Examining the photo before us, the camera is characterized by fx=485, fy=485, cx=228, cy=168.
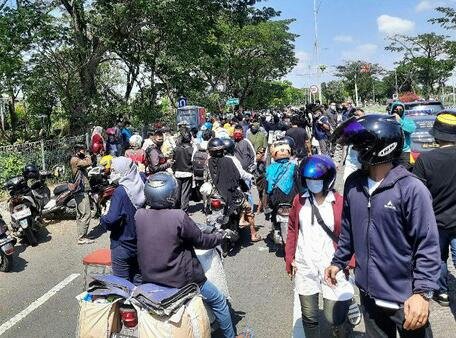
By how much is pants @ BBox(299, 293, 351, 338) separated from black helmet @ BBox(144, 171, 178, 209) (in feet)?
3.94

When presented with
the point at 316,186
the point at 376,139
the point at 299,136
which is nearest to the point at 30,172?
the point at 299,136

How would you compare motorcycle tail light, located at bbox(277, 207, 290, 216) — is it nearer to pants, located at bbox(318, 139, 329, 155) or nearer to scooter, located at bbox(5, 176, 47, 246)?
scooter, located at bbox(5, 176, 47, 246)

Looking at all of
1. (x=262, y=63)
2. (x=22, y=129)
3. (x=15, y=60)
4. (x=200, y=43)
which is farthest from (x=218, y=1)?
(x=262, y=63)

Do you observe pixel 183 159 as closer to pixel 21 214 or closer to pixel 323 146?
pixel 21 214

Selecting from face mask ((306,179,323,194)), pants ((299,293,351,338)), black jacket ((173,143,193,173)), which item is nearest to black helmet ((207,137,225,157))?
black jacket ((173,143,193,173))

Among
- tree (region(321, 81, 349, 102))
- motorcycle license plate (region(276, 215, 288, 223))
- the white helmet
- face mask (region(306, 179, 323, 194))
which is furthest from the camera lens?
tree (region(321, 81, 349, 102))

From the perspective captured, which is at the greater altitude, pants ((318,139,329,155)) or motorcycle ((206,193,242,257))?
pants ((318,139,329,155))

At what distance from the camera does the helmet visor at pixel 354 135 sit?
256 cm

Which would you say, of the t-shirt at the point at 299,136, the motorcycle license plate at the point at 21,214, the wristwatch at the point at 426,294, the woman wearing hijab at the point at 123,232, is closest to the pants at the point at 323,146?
the t-shirt at the point at 299,136

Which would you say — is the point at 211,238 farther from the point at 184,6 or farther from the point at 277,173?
the point at 184,6

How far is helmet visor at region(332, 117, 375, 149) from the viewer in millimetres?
2563

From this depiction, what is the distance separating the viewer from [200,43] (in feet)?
57.9

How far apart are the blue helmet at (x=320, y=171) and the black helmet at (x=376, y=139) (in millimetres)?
966

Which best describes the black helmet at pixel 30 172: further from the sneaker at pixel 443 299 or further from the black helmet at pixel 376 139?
the black helmet at pixel 376 139
